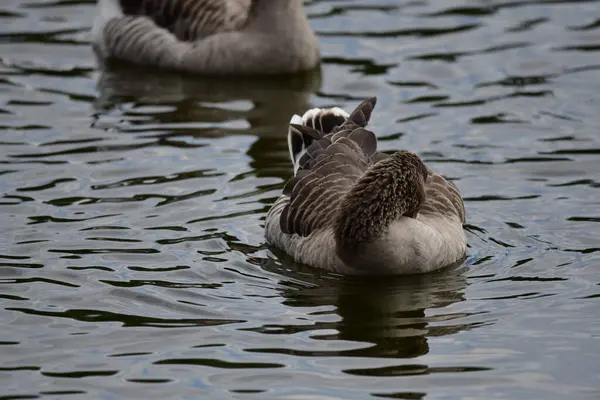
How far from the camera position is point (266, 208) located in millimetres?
13617

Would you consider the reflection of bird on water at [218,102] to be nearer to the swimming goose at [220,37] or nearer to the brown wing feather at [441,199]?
the swimming goose at [220,37]

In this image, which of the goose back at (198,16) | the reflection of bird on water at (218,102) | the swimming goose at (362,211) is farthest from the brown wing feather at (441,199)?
the goose back at (198,16)

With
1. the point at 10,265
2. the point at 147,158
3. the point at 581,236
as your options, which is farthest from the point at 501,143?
the point at 10,265

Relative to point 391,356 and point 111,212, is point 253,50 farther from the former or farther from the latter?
point 391,356

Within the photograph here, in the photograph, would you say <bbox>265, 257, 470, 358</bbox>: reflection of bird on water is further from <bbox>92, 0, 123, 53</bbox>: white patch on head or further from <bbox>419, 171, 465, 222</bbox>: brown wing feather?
<bbox>92, 0, 123, 53</bbox>: white patch on head

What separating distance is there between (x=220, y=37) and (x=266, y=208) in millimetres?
5145

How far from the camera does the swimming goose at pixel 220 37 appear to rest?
18109 mm

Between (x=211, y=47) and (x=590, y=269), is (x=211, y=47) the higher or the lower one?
the higher one

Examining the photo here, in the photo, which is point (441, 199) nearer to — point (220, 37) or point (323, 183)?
point (323, 183)

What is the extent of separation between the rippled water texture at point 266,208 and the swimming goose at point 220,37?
1.00 ft

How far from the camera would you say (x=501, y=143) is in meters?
15.3

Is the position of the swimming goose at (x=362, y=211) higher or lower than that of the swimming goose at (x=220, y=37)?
lower

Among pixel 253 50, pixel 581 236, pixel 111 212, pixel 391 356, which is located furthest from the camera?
pixel 253 50

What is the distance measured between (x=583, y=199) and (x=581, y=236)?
3.39 feet
